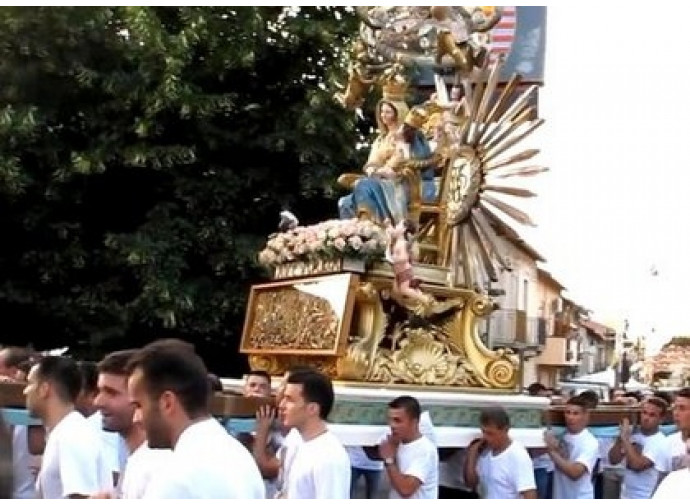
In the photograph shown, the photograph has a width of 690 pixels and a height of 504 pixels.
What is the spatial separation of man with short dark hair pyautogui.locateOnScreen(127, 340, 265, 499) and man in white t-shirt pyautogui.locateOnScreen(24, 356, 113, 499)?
39.7 inches

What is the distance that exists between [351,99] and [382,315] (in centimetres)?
251

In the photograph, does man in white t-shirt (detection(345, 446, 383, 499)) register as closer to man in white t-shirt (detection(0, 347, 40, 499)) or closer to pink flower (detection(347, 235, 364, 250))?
pink flower (detection(347, 235, 364, 250))

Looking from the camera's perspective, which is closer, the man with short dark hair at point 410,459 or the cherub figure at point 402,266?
the man with short dark hair at point 410,459

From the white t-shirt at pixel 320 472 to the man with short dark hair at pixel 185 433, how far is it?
Result: 1.15 metres

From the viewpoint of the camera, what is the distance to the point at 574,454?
23.9 feet

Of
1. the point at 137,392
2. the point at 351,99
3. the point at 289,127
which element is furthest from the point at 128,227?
the point at 137,392

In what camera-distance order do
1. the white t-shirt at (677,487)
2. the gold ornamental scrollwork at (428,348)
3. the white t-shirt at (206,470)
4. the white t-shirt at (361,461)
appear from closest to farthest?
Answer: 1. the white t-shirt at (206,470)
2. the white t-shirt at (677,487)
3. the white t-shirt at (361,461)
4. the gold ornamental scrollwork at (428,348)

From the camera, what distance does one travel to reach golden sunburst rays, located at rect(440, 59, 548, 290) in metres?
9.46

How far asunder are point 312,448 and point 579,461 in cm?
317

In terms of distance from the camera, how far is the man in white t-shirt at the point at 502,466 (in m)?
6.36

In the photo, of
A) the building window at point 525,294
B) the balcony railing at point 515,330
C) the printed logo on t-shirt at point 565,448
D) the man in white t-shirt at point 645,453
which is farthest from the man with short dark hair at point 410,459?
the building window at point 525,294

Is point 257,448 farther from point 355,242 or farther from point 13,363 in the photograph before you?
point 355,242

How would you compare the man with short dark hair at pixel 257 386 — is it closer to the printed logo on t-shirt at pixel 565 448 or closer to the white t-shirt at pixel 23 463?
the white t-shirt at pixel 23 463

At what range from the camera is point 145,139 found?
12.6 meters
